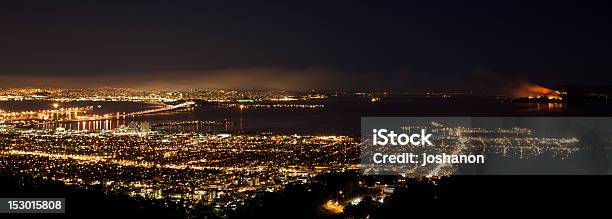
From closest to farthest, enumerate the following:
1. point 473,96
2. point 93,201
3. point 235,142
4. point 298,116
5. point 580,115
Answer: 1. point 93,201
2. point 580,115
3. point 235,142
4. point 298,116
5. point 473,96

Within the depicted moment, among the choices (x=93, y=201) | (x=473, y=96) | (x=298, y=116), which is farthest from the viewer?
(x=473, y=96)

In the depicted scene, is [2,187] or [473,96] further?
[473,96]

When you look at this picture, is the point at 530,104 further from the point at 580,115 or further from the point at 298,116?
the point at 298,116

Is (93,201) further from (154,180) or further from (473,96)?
(473,96)

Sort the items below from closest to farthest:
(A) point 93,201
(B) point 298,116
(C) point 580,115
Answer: (A) point 93,201, (C) point 580,115, (B) point 298,116

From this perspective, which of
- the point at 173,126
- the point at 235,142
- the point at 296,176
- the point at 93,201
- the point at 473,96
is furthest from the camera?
the point at 473,96

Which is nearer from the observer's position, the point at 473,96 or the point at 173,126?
the point at 173,126

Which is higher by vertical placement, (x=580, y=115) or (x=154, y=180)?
(x=580, y=115)

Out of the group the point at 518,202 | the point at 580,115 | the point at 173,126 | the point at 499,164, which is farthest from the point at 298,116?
the point at 518,202

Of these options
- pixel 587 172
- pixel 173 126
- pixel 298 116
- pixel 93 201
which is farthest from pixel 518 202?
pixel 298 116
